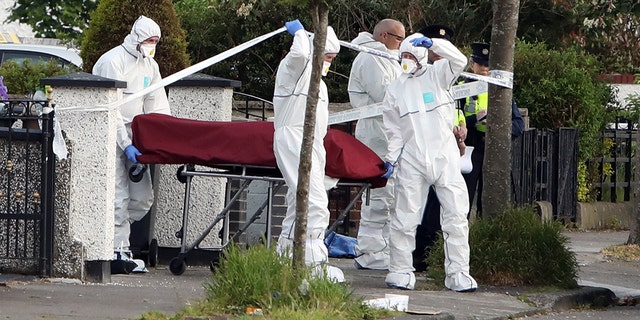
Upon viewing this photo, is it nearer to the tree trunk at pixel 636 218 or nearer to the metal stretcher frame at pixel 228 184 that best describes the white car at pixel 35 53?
the tree trunk at pixel 636 218

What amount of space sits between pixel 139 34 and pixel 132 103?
528 mm

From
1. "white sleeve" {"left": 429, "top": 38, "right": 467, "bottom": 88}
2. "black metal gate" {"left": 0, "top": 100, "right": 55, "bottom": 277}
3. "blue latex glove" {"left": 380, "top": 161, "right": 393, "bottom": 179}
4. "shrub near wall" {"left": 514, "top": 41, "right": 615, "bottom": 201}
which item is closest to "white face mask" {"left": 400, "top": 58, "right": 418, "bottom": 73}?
"white sleeve" {"left": 429, "top": 38, "right": 467, "bottom": 88}

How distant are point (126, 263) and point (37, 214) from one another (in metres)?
1.07

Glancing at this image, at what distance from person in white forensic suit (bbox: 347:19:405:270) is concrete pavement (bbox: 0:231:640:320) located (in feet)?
0.70

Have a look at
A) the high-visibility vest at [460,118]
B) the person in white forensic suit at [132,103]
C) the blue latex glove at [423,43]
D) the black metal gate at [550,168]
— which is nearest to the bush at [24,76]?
the person in white forensic suit at [132,103]

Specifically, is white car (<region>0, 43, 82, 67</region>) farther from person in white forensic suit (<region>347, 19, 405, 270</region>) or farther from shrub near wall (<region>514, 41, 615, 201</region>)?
person in white forensic suit (<region>347, 19, 405, 270</region>)

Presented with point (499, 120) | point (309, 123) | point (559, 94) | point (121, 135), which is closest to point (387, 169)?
point (499, 120)

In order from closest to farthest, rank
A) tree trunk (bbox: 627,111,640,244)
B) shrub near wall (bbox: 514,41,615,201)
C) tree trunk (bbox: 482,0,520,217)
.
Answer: tree trunk (bbox: 482,0,520,217), tree trunk (bbox: 627,111,640,244), shrub near wall (bbox: 514,41,615,201)

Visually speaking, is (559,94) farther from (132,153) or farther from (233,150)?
(132,153)

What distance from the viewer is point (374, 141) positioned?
1091 cm

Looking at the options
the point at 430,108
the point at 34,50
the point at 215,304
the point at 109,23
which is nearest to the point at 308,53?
the point at 430,108

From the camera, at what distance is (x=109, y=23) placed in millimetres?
13945

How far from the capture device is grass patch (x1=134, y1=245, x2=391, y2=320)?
283 inches

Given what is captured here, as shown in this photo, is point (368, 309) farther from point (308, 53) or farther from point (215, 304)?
point (308, 53)
